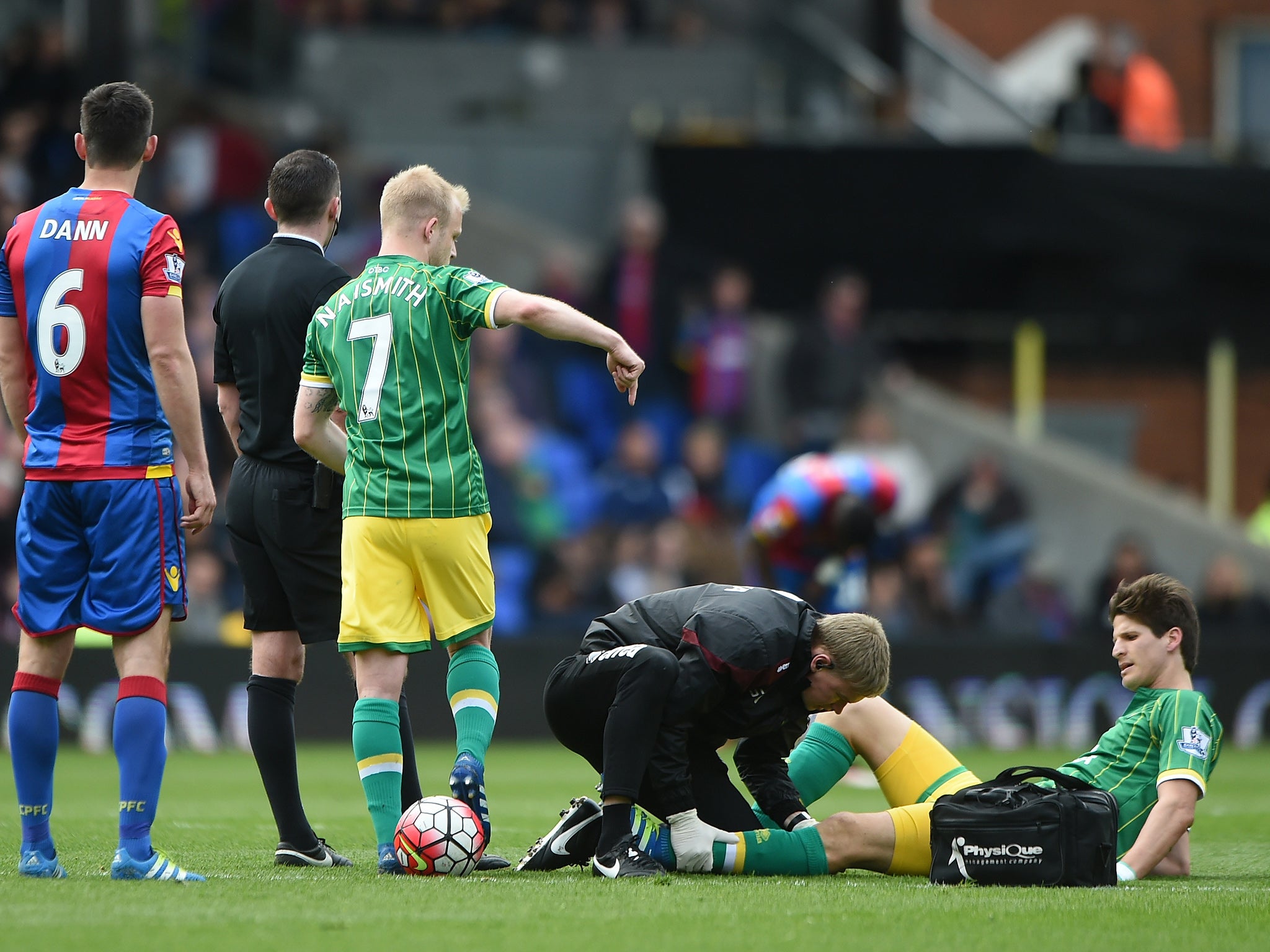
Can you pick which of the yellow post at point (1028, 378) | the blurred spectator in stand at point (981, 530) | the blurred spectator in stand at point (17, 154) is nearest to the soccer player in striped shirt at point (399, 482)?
the blurred spectator in stand at point (17, 154)

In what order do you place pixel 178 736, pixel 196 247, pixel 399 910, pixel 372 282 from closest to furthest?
pixel 399 910 < pixel 372 282 < pixel 178 736 < pixel 196 247

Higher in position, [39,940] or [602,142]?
[602,142]

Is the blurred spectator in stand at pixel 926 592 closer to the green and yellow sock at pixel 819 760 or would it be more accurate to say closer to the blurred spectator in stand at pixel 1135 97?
the blurred spectator in stand at pixel 1135 97

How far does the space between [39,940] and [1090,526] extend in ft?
47.5

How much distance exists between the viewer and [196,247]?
49.9 feet

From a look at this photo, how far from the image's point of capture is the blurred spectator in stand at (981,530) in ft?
52.8

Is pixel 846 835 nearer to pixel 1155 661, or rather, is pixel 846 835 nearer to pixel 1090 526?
pixel 1155 661

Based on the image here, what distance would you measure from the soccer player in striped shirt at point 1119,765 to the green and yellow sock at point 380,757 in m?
0.92

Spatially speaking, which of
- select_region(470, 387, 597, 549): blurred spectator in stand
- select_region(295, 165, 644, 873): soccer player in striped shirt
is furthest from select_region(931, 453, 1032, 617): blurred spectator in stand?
select_region(295, 165, 644, 873): soccer player in striped shirt

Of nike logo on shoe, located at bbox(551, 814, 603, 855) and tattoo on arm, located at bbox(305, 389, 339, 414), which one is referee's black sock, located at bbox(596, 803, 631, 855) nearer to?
nike logo on shoe, located at bbox(551, 814, 603, 855)

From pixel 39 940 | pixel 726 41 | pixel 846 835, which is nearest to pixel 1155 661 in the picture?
pixel 846 835

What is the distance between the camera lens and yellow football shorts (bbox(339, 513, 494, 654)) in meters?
5.88

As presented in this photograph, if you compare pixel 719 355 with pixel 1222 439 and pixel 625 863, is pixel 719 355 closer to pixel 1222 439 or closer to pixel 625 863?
pixel 1222 439

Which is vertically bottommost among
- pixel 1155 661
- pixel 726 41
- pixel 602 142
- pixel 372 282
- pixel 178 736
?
pixel 178 736
